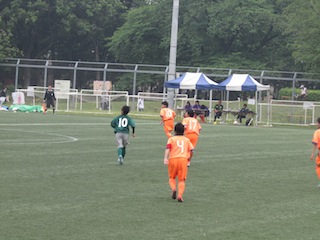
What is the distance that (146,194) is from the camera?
13.2m

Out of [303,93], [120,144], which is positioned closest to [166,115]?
[120,144]

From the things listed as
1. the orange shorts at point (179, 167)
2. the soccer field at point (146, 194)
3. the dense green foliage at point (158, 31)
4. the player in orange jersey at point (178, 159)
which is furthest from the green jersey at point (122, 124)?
the dense green foliage at point (158, 31)

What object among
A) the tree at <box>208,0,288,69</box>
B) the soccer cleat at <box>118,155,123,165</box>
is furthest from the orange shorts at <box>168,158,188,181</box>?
the tree at <box>208,0,288,69</box>

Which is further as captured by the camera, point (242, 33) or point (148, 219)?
point (242, 33)

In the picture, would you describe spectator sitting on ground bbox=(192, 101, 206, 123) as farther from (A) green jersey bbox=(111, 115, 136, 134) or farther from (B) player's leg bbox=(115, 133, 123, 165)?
(A) green jersey bbox=(111, 115, 136, 134)

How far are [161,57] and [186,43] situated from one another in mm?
4658

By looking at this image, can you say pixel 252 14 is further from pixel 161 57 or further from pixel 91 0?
pixel 91 0

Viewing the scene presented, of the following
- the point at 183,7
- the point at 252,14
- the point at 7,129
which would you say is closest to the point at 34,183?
the point at 7,129

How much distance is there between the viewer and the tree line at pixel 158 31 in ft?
211

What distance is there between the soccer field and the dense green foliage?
39836 mm

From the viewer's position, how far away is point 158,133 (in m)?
30.8

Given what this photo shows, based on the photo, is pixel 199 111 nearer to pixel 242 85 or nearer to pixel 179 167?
pixel 242 85

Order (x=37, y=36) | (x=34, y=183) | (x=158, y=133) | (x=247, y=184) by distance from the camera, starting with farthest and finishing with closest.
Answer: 1. (x=37, y=36)
2. (x=158, y=133)
3. (x=247, y=184)
4. (x=34, y=183)

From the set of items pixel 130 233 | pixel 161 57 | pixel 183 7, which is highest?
pixel 183 7
